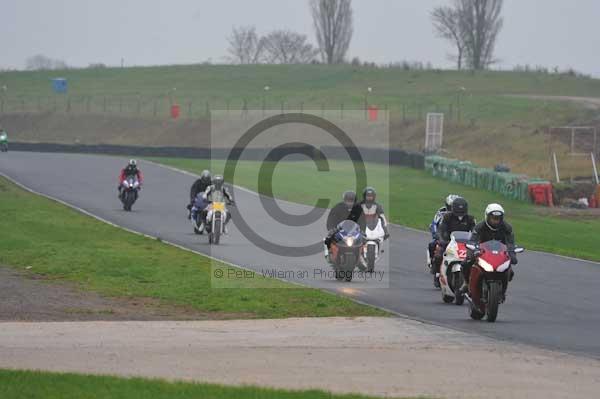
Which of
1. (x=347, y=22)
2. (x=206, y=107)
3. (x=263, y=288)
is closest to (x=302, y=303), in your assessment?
(x=263, y=288)

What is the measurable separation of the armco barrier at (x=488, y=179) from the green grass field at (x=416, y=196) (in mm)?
462

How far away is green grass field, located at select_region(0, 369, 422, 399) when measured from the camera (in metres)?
10.4

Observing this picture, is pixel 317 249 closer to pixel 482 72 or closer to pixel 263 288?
pixel 263 288

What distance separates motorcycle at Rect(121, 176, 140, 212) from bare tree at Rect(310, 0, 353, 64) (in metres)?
89.0

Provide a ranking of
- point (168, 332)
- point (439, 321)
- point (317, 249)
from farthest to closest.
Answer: point (317, 249)
point (439, 321)
point (168, 332)

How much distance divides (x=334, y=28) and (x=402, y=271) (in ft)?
348

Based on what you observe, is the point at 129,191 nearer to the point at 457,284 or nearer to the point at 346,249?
the point at 346,249

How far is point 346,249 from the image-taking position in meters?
21.4

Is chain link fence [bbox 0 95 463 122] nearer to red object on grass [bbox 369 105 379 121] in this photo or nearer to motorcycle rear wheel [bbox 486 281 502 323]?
red object on grass [bbox 369 105 379 121]

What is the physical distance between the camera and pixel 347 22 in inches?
5022

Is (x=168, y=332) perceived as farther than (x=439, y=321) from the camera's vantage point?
No

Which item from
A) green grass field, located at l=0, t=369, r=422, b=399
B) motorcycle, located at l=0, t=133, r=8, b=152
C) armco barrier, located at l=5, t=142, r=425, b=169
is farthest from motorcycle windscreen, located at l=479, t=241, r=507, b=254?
motorcycle, located at l=0, t=133, r=8, b=152

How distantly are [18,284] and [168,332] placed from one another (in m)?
5.91

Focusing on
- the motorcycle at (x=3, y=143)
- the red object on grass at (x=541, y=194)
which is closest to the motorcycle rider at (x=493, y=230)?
the red object on grass at (x=541, y=194)
